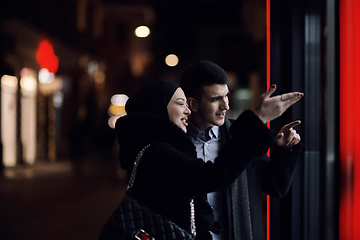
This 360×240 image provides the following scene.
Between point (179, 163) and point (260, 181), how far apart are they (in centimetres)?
67

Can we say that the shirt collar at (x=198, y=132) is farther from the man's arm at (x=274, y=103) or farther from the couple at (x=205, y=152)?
the man's arm at (x=274, y=103)

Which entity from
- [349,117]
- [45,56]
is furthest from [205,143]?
[45,56]

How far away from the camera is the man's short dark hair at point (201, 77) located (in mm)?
1857

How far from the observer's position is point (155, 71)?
80.1 feet

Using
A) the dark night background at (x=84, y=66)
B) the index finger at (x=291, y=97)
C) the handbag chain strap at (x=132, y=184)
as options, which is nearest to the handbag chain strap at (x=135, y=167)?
the handbag chain strap at (x=132, y=184)

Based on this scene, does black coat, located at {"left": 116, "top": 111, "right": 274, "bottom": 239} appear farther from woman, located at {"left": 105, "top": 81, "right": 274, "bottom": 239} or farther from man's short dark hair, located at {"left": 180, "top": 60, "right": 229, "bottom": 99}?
man's short dark hair, located at {"left": 180, "top": 60, "right": 229, "bottom": 99}

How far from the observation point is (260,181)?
1.85 m

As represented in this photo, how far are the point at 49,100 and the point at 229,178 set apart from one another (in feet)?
48.5

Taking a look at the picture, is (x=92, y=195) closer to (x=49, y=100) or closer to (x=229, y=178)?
(x=229, y=178)

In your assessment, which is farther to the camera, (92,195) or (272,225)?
(92,195)

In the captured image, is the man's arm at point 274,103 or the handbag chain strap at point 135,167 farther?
the handbag chain strap at point 135,167

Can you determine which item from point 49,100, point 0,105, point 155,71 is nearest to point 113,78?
point 155,71

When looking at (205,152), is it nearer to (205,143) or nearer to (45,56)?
(205,143)

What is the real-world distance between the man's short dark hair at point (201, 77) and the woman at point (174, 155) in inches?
10.5
